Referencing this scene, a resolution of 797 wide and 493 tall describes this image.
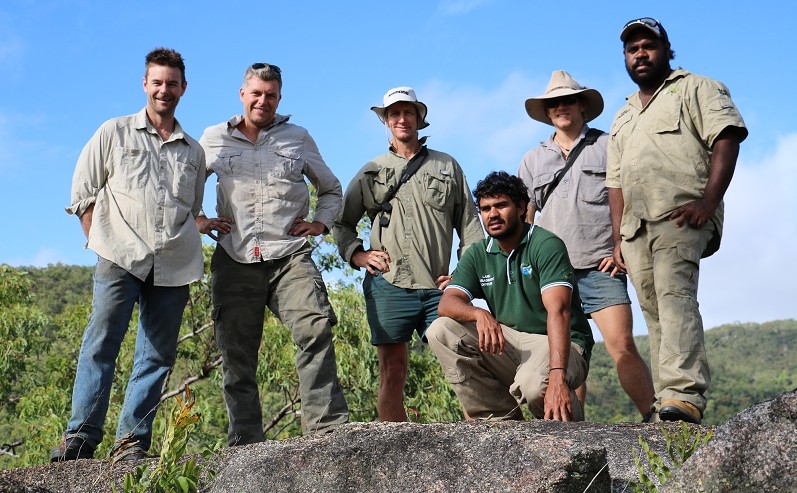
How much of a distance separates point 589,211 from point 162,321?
9.68 ft

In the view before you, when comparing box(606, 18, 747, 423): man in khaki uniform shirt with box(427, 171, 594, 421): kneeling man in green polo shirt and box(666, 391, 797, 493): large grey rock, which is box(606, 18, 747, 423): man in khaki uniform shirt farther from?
box(666, 391, 797, 493): large grey rock

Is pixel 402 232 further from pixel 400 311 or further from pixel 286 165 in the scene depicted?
pixel 286 165

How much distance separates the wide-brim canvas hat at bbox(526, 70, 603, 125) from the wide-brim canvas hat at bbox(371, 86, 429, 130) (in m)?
0.79

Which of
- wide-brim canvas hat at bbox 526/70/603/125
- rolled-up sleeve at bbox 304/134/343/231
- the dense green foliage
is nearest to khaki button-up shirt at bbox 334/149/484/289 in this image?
rolled-up sleeve at bbox 304/134/343/231

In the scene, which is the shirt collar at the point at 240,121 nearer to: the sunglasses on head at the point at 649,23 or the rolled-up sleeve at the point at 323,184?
the rolled-up sleeve at the point at 323,184

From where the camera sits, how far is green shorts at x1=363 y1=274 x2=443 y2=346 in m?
6.18

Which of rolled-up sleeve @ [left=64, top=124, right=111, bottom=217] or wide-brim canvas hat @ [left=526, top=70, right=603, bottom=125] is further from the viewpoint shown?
wide-brim canvas hat @ [left=526, top=70, right=603, bottom=125]

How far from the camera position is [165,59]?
5.71 meters

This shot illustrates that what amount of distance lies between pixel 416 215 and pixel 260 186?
43.8 inches

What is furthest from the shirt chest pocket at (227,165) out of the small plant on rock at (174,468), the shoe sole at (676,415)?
the shoe sole at (676,415)

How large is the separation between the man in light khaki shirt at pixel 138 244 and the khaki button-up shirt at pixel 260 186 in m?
0.31

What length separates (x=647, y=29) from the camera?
18.7ft

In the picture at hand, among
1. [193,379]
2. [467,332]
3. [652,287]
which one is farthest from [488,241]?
[193,379]

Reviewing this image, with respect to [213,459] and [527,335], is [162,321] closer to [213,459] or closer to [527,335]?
[213,459]
